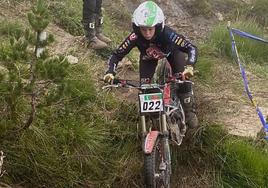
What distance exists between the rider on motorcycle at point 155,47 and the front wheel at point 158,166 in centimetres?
66

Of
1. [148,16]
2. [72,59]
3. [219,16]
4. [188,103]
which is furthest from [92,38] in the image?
[219,16]

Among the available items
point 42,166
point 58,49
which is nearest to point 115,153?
point 42,166

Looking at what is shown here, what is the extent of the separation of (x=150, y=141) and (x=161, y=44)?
1.25 metres

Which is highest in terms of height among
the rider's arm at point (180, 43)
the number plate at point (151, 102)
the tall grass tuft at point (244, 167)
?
the rider's arm at point (180, 43)

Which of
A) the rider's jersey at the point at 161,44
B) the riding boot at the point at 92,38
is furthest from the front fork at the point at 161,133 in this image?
the riding boot at the point at 92,38

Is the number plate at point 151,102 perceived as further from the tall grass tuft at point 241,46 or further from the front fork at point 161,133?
the tall grass tuft at point 241,46

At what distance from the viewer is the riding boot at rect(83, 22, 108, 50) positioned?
6891mm

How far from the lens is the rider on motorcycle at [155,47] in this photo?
4586 millimetres

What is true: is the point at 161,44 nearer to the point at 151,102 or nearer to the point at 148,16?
the point at 148,16

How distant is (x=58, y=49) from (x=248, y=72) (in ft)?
10.4

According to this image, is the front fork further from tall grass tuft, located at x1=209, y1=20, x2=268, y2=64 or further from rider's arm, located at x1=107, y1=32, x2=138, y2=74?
tall grass tuft, located at x1=209, y1=20, x2=268, y2=64

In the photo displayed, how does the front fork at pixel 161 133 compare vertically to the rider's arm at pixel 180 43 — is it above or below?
below

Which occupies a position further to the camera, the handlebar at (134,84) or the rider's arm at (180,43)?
the rider's arm at (180,43)

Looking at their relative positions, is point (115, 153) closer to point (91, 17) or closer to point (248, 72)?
point (91, 17)
